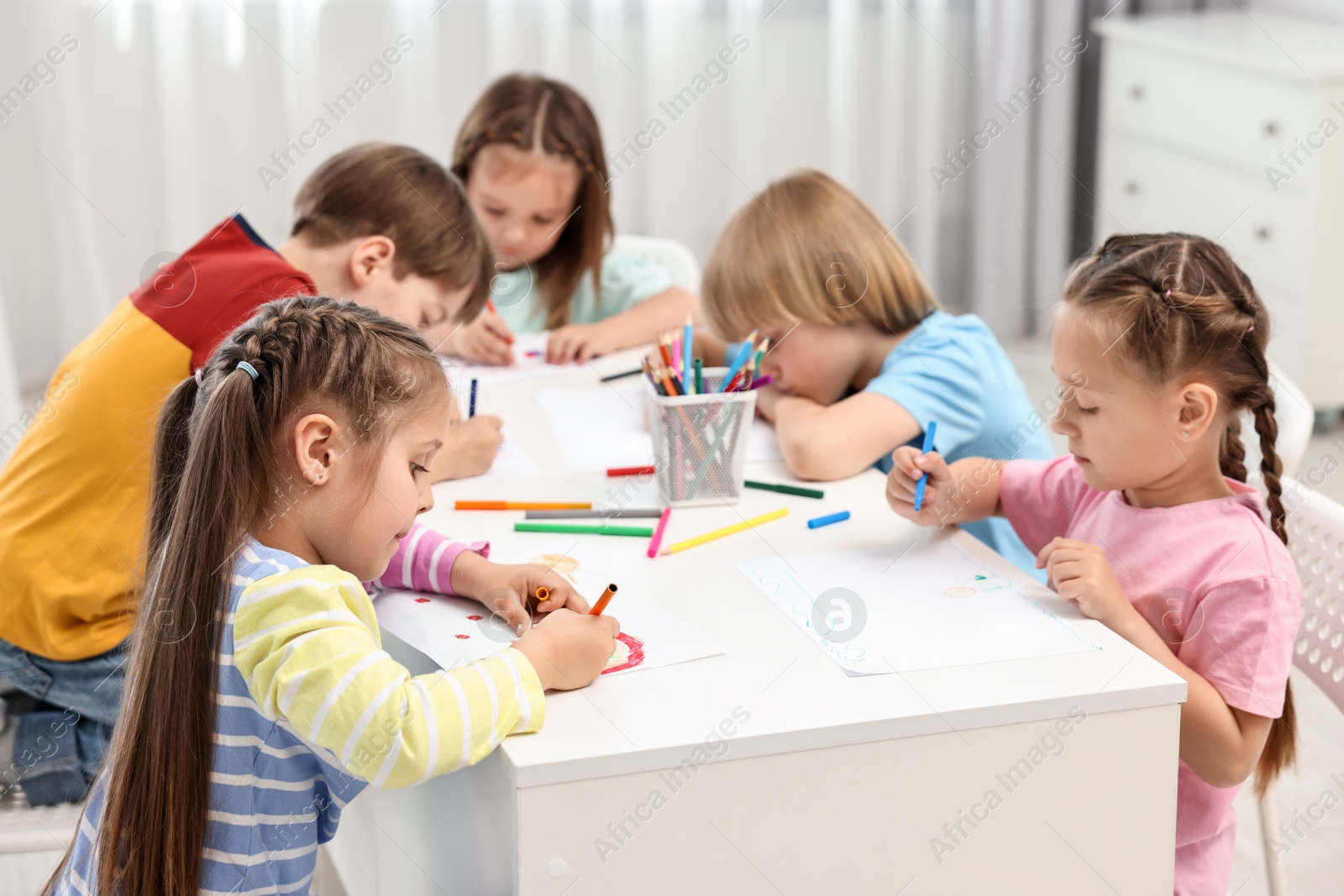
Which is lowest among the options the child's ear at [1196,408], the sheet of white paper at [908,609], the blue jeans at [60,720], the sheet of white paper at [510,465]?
the blue jeans at [60,720]

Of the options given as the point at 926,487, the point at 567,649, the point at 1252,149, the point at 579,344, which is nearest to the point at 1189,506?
the point at 926,487

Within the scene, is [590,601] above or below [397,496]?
below

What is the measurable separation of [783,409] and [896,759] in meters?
0.62

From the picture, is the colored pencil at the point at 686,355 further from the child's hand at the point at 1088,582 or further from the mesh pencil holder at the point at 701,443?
the child's hand at the point at 1088,582

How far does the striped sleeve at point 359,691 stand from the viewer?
2.77ft

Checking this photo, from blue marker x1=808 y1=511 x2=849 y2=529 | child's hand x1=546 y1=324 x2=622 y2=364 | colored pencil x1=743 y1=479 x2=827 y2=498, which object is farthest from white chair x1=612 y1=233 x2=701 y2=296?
blue marker x1=808 y1=511 x2=849 y2=529

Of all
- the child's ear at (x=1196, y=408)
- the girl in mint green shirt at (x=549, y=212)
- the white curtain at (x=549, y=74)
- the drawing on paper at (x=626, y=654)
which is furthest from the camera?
the white curtain at (x=549, y=74)

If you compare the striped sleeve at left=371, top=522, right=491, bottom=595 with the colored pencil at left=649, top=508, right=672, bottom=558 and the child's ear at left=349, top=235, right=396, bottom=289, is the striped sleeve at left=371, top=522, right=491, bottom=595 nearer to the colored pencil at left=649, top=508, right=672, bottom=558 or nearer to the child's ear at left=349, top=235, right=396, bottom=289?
the colored pencil at left=649, top=508, right=672, bottom=558

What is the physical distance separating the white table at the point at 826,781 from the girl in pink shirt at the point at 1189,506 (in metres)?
0.09

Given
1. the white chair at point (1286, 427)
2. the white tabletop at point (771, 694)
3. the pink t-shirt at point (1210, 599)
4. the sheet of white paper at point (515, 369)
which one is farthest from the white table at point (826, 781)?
the sheet of white paper at point (515, 369)

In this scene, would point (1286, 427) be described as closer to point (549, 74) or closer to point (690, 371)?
point (690, 371)

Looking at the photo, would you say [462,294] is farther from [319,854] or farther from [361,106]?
[361,106]

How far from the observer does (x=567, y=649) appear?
928 mm

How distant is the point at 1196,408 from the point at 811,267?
53 cm
